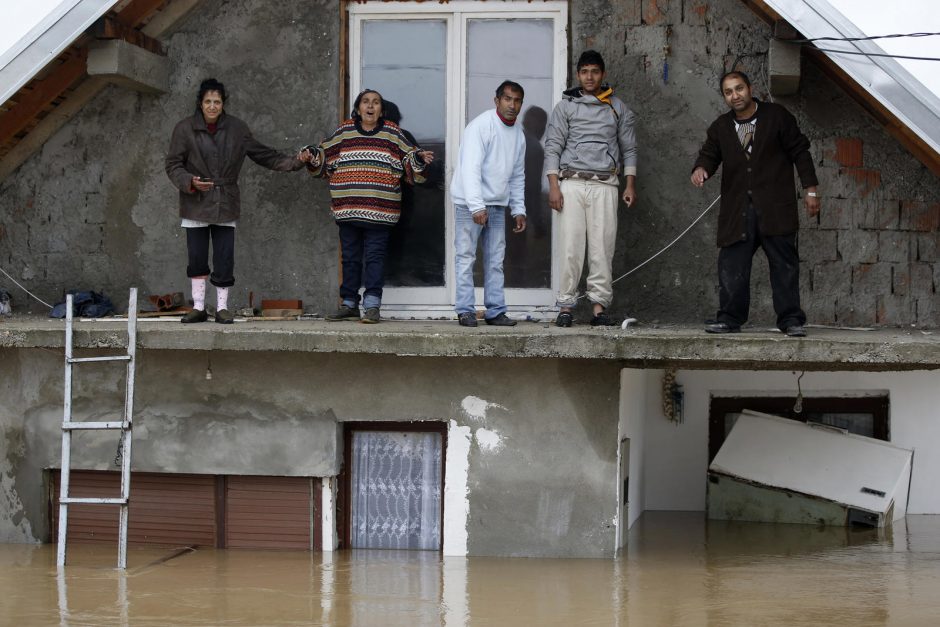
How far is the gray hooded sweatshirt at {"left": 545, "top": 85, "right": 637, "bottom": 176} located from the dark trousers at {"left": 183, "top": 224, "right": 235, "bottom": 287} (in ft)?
8.10

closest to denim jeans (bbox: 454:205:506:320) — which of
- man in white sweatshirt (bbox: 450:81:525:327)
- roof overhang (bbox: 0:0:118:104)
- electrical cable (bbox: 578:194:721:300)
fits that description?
man in white sweatshirt (bbox: 450:81:525:327)

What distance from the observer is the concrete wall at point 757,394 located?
35.8 feet

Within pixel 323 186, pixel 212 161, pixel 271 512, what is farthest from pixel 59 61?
pixel 271 512

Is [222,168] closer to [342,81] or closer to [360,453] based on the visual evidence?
[342,81]

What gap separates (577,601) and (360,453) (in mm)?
2277

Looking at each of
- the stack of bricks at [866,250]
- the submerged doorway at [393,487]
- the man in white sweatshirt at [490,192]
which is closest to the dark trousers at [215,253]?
the submerged doorway at [393,487]

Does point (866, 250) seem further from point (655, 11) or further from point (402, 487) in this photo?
point (402, 487)

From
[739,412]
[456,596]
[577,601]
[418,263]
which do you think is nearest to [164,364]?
[418,263]

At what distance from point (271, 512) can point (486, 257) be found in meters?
2.45

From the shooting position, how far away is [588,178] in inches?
364

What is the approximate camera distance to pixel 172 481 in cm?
930

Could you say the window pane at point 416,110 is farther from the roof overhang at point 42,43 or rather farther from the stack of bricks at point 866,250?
the stack of bricks at point 866,250

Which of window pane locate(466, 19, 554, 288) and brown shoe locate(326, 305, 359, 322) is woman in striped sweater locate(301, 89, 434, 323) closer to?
brown shoe locate(326, 305, 359, 322)

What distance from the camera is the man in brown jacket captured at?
857 cm
